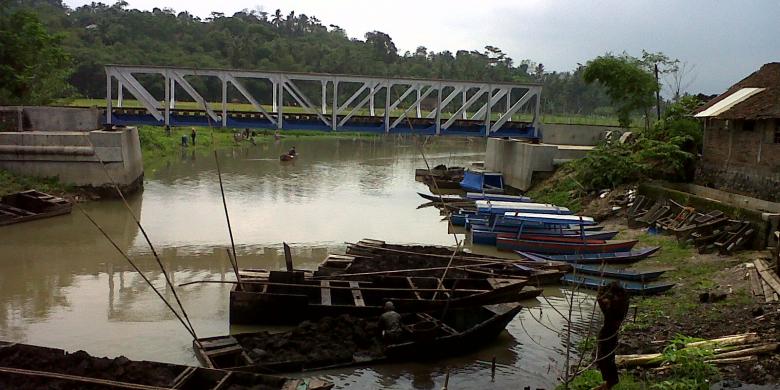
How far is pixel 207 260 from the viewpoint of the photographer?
1881 cm

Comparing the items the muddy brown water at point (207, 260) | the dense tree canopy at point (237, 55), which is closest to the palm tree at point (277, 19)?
the dense tree canopy at point (237, 55)

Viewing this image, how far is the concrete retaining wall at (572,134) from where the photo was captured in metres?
34.1

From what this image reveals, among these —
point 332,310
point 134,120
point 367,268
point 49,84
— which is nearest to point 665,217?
point 367,268

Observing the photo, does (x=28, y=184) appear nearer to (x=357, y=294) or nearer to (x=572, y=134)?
(x=357, y=294)

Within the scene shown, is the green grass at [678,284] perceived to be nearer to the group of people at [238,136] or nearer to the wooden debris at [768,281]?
the wooden debris at [768,281]

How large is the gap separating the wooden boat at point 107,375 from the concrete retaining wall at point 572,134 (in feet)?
90.1

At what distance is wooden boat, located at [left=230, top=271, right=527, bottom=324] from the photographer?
12.5m

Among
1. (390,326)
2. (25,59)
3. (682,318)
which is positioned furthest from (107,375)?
(25,59)

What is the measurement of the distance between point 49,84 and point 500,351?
3336 centimetres

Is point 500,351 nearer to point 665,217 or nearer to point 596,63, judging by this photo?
point 665,217

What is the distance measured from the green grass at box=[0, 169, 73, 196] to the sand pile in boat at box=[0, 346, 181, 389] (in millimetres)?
17136

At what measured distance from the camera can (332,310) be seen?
12312 mm

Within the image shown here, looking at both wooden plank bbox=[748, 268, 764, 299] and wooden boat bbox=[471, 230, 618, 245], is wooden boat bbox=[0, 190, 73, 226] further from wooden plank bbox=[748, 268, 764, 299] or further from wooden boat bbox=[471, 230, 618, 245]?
wooden plank bbox=[748, 268, 764, 299]

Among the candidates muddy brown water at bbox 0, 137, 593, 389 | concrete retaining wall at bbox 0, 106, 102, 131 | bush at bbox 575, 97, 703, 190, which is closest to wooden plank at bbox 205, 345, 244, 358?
muddy brown water at bbox 0, 137, 593, 389
